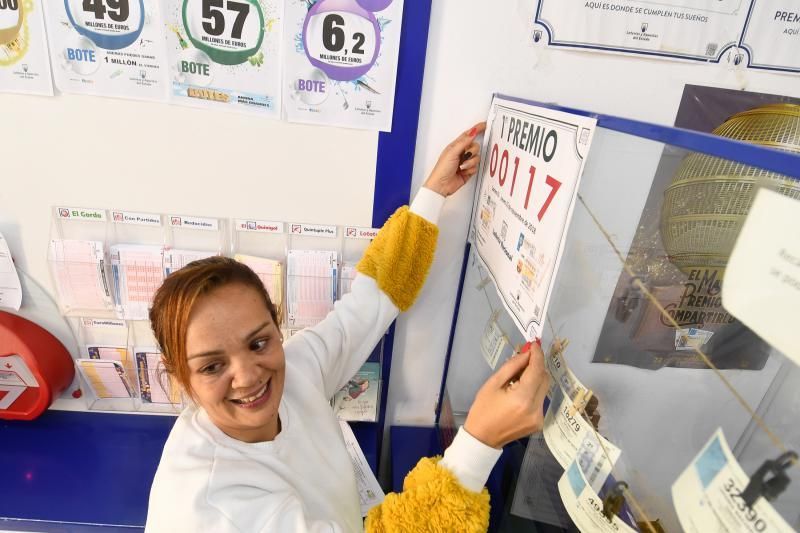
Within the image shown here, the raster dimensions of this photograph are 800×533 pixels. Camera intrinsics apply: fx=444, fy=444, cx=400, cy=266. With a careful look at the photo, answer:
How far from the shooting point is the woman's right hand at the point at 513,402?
666mm

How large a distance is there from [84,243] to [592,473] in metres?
1.15

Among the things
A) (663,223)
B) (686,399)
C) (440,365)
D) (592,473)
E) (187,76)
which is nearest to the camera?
(592,473)

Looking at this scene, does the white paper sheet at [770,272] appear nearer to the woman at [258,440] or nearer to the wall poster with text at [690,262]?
the wall poster with text at [690,262]

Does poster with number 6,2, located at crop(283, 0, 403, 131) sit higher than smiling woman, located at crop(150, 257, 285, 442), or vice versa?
poster with number 6,2, located at crop(283, 0, 403, 131)

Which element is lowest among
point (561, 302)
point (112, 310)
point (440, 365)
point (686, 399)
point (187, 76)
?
point (440, 365)

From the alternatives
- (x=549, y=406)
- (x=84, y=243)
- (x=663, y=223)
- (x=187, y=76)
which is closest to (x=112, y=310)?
(x=84, y=243)

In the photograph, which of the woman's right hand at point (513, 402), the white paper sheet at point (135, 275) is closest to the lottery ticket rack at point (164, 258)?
the white paper sheet at point (135, 275)

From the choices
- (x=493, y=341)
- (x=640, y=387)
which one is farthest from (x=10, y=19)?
(x=640, y=387)

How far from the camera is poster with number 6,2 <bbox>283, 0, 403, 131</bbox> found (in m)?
0.88

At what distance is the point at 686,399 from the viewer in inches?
32.0

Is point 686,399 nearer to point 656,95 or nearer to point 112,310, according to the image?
point 656,95

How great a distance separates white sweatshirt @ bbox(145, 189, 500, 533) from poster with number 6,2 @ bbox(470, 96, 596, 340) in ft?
0.61

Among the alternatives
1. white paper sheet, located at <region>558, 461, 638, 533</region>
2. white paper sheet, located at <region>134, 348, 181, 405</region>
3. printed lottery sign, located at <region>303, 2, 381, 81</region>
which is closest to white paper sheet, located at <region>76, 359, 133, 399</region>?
white paper sheet, located at <region>134, 348, 181, 405</region>

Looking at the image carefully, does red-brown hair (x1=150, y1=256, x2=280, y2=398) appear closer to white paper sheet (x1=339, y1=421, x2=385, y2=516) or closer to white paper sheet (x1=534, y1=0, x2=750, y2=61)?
white paper sheet (x1=339, y1=421, x2=385, y2=516)
